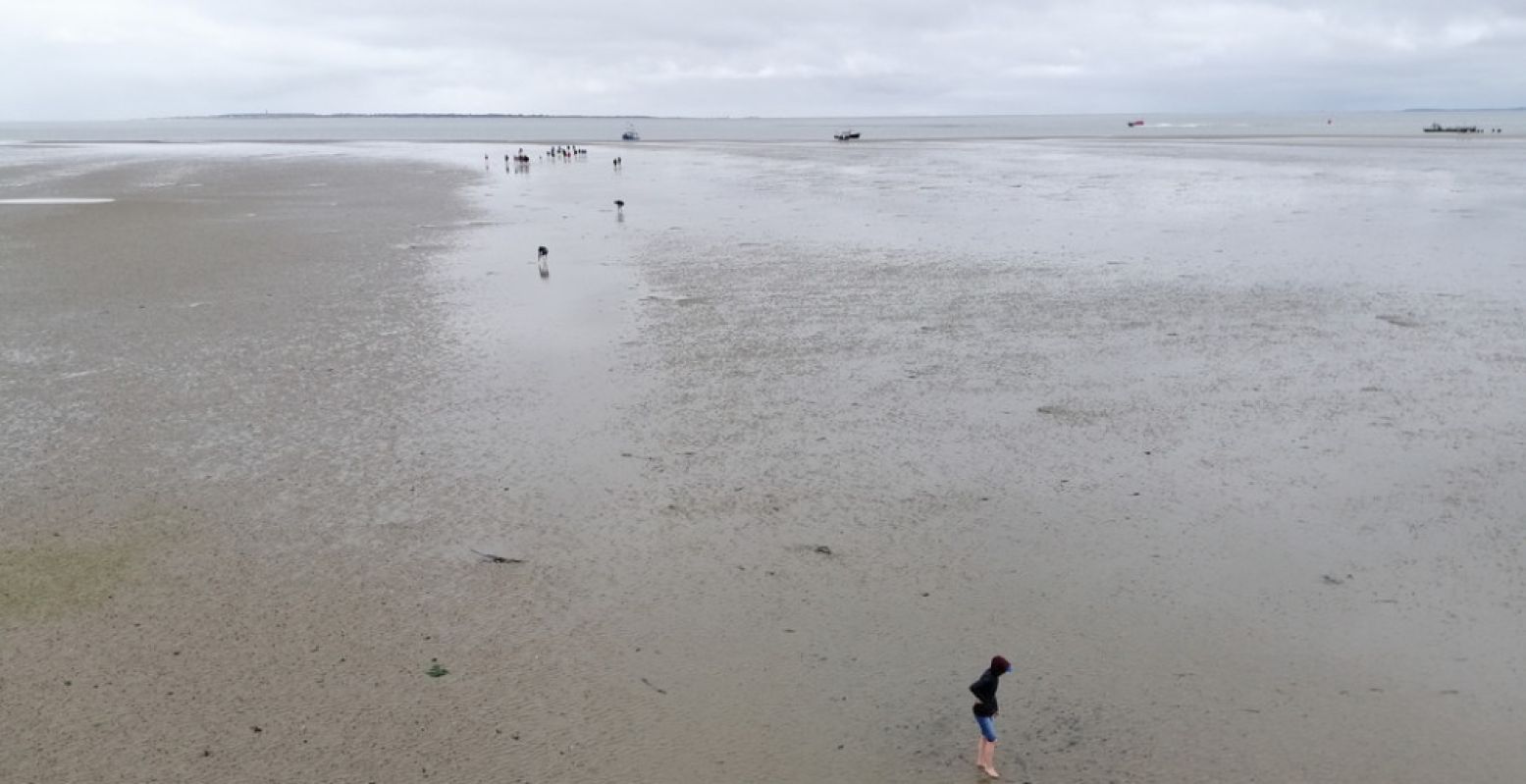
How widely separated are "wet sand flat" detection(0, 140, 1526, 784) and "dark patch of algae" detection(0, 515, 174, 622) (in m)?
0.04

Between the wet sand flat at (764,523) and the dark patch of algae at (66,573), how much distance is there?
0.04 metres

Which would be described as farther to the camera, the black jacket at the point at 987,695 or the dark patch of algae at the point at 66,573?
the dark patch of algae at the point at 66,573

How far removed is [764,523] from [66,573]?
5.15 m

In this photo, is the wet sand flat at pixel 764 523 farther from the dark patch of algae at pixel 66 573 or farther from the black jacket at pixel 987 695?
the black jacket at pixel 987 695

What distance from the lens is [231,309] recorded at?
55.8ft

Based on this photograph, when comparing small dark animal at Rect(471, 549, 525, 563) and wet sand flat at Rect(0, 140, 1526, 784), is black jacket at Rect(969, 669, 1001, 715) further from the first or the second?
small dark animal at Rect(471, 549, 525, 563)

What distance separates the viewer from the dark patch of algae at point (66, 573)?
7.27 meters

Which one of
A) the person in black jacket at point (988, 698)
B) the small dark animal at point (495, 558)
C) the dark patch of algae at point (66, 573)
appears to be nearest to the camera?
the person in black jacket at point (988, 698)

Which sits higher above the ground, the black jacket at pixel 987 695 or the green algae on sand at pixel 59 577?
the black jacket at pixel 987 695

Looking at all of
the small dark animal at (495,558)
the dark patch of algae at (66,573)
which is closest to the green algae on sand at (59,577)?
the dark patch of algae at (66,573)

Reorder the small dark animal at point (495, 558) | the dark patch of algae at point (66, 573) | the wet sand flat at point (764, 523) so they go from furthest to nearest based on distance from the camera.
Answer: the small dark animal at point (495, 558), the dark patch of algae at point (66, 573), the wet sand flat at point (764, 523)

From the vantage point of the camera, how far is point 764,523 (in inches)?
342

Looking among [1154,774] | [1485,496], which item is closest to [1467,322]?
[1485,496]

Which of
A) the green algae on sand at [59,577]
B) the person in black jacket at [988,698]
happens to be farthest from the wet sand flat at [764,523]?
the person in black jacket at [988,698]
